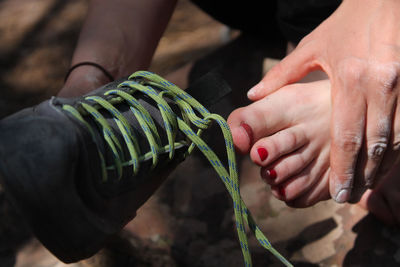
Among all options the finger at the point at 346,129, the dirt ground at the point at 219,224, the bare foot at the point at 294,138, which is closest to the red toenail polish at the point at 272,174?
the bare foot at the point at 294,138

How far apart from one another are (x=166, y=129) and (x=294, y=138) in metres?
0.24

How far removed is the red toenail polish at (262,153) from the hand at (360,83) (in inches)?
4.7

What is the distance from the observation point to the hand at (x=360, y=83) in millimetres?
788

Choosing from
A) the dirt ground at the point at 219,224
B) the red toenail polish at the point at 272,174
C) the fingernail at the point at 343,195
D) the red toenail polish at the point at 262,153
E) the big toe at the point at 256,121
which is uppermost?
the big toe at the point at 256,121

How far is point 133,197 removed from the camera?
2.50 ft

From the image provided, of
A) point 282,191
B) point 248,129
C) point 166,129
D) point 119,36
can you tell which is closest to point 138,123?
point 166,129

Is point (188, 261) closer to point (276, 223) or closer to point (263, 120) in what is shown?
point (276, 223)

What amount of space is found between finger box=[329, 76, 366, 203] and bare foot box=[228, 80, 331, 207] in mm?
34

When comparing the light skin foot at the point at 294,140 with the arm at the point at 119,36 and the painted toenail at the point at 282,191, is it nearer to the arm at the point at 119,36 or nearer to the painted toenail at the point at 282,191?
the painted toenail at the point at 282,191

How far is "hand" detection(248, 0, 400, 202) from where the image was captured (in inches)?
31.0

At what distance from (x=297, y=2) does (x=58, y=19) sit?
1.00 meters

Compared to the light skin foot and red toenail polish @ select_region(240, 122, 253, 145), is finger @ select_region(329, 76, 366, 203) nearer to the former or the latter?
the light skin foot

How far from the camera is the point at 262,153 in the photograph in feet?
2.67

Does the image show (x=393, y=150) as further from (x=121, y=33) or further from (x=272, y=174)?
(x=121, y=33)
